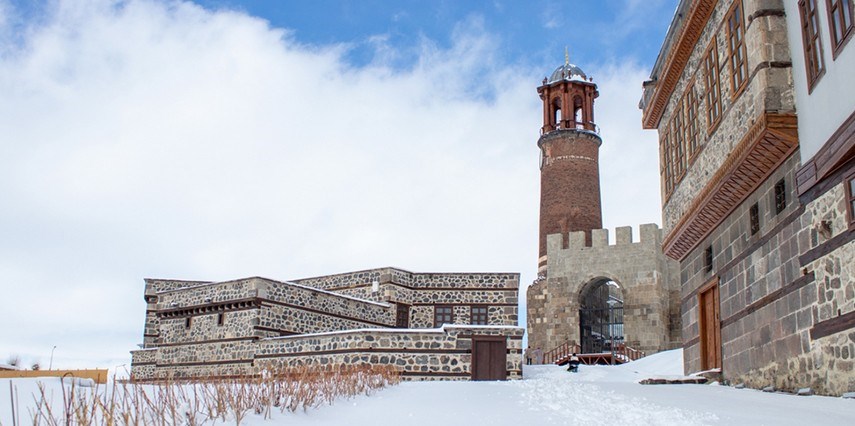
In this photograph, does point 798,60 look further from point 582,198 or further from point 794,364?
point 582,198

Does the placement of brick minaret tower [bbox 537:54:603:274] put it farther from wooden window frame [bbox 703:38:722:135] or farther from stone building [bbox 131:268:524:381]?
wooden window frame [bbox 703:38:722:135]

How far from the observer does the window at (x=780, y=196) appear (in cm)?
1204

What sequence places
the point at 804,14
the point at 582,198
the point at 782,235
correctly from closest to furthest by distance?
the point at 804,14, the point at 782,235, the point at 582,198

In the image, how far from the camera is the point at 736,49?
13.1 meters

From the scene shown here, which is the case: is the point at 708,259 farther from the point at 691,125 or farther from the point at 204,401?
the point at 204,401

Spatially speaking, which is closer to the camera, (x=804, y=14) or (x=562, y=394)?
(x=804, y=14)

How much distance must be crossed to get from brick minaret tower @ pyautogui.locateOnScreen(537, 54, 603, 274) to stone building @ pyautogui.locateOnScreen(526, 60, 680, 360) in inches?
2.0

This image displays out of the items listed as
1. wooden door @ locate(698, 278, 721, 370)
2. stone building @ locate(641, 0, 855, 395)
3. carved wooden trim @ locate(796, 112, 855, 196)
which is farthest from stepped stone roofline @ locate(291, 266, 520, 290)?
carved wooden trim @ locate(796, 112, 855, 196)

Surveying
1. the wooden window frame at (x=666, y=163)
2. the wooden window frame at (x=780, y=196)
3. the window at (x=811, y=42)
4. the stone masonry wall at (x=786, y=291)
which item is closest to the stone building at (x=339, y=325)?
the wooden window frame at (x=666, y=163)

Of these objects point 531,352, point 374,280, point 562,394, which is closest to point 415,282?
point 374,280

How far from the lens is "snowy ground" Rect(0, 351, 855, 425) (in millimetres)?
8266

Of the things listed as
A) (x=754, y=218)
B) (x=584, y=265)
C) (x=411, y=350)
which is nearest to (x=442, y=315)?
(x=584, y=265)

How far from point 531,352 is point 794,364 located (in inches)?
851

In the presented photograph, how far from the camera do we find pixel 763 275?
1269 centimetres
